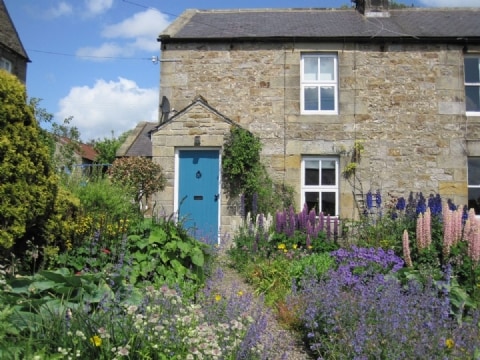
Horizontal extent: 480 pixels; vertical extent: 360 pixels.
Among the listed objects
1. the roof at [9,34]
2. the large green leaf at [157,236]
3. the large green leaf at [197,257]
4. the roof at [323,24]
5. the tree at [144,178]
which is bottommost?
the large green leaf at [197,257]

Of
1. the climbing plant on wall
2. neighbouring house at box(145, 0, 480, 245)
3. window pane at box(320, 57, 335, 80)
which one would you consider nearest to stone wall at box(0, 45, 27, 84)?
neighbouring house at box(145, 0, 480, 245)

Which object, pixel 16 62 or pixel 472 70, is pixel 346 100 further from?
pixel 16 62

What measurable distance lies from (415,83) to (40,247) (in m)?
9.87

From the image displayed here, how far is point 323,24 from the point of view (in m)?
12.2

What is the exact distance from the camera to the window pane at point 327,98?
11344 millimetres

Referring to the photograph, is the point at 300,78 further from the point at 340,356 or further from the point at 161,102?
the point at 340,356

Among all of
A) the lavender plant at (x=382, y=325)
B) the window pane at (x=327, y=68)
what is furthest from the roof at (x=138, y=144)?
the lavender plant at (x=382, y=325)

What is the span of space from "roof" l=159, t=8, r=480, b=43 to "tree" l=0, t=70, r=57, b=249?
753cm

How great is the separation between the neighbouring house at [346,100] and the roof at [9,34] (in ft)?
33.3

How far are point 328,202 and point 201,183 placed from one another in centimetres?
326

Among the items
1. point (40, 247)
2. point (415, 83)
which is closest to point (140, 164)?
point (40, 247)

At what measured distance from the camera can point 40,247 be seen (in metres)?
4.68

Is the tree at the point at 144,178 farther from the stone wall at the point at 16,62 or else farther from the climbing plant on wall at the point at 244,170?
the stone wall at the point at 16,62

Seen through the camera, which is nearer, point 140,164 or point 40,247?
point 40,247
